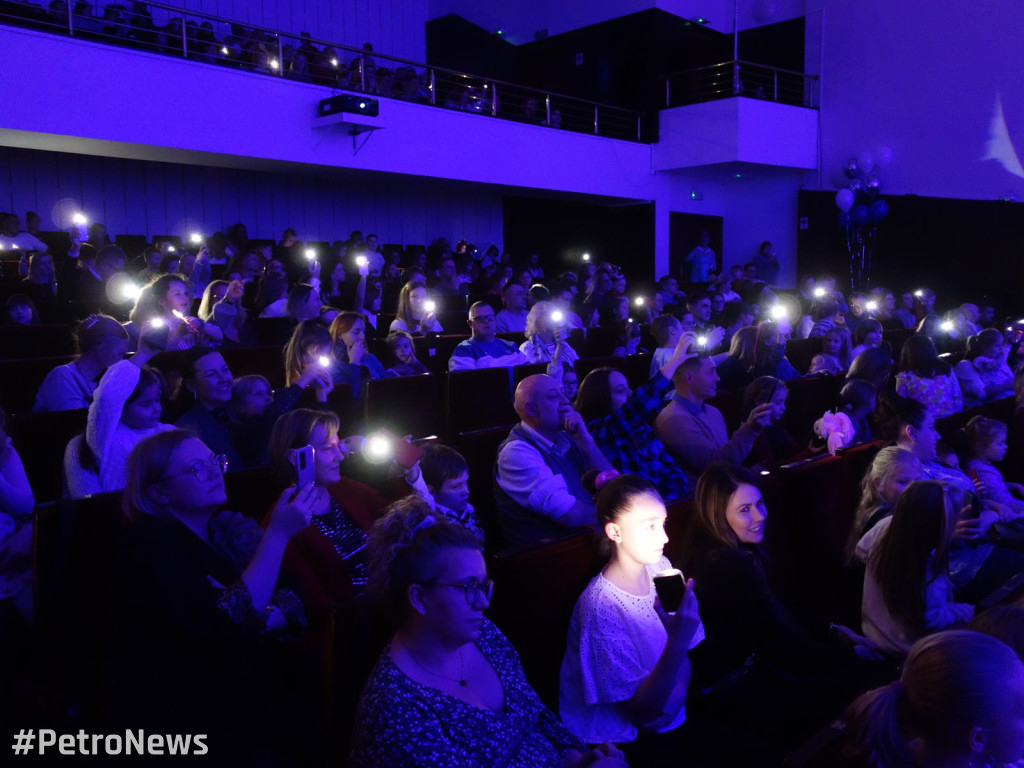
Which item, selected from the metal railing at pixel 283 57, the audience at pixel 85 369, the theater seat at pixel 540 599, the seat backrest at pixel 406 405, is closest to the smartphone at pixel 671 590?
the theater seat at pixel 540 599

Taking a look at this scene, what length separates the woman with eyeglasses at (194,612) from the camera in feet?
4.80

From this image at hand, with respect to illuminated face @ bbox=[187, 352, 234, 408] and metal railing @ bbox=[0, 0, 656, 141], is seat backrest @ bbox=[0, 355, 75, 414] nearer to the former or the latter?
illuminated face @ bbox=[187, 352, 234, 408]

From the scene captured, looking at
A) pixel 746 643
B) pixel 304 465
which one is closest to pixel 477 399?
pixel 746 643

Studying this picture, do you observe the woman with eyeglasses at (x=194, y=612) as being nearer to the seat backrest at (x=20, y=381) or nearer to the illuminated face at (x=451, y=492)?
the illuminated face at (x=451, y=492)

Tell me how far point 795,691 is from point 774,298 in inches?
232

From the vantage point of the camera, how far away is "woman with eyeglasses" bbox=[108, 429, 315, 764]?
4.80ft

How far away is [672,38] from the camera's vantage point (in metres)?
10.9

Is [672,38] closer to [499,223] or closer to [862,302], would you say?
[499,223]

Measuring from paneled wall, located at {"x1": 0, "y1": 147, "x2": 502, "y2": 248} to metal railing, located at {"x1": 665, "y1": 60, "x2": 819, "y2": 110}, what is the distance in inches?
114

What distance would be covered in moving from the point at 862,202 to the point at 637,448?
8.50 metres

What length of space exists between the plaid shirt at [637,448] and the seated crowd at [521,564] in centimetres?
1

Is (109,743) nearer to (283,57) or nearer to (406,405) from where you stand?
(406,405)

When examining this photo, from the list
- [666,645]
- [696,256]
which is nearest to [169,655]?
[666,645]

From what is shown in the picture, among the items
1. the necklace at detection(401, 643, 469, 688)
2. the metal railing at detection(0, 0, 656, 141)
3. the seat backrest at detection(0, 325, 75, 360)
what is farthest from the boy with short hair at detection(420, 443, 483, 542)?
the metal railing at detection(0, 0, 656, 141)
